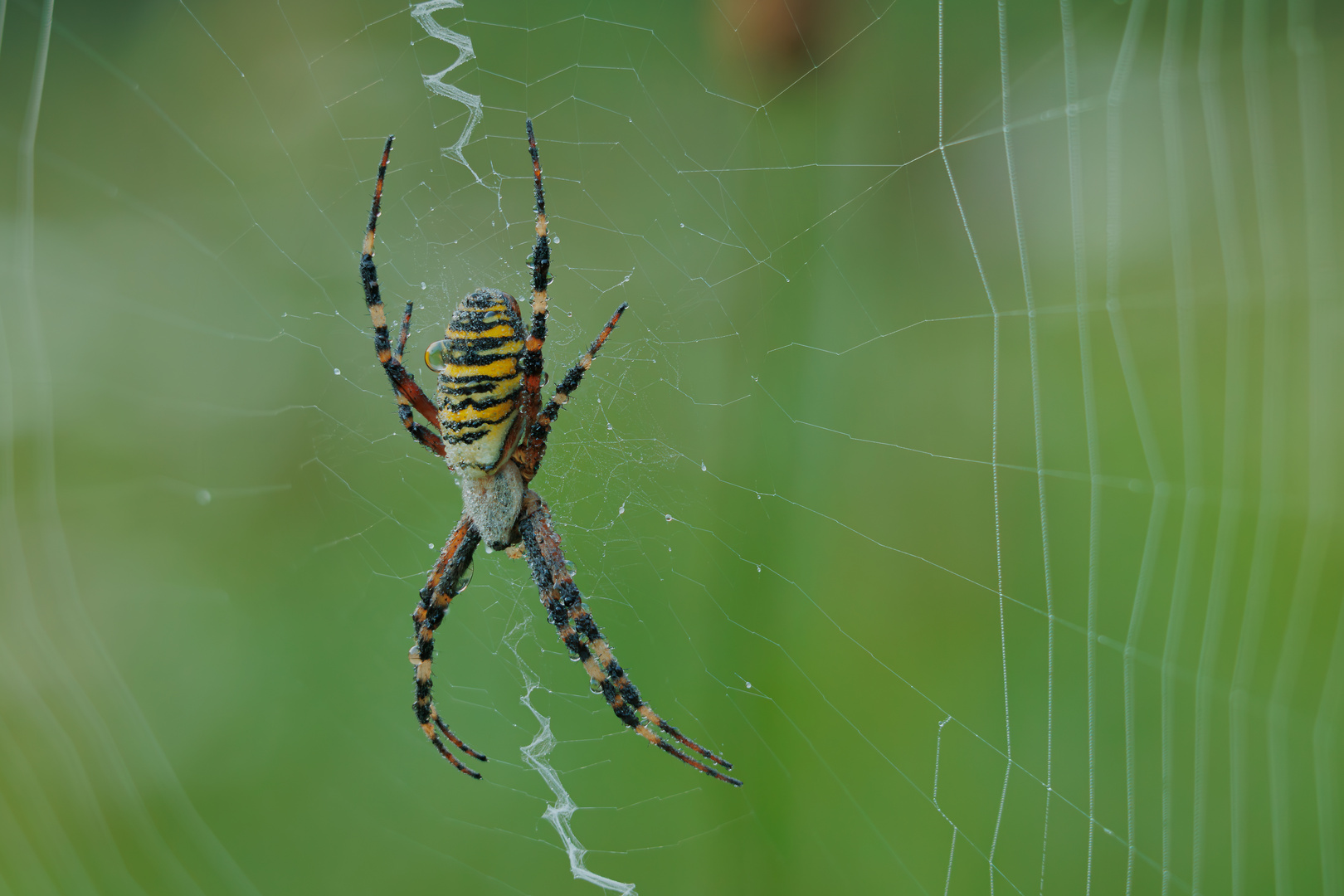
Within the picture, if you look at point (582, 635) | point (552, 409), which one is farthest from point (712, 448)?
point (582, 635)

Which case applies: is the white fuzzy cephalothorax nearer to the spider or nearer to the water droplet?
the spider

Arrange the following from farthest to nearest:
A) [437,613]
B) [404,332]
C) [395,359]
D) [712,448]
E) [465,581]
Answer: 1. [465,581]
2. [437,613]
3. [404,332]
4. [395,359]
5. [712,448]

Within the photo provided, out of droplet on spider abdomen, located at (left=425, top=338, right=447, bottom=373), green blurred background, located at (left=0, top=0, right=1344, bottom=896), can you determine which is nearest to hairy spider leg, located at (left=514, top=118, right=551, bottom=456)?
droplet on spider abdomen, located at (left=425, top=338, right=447, bottom=373)

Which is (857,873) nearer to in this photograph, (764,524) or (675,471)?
(764,524)

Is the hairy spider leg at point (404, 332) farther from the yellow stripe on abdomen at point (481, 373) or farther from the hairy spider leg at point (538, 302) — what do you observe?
the hairy spider leg at point (538, 302)

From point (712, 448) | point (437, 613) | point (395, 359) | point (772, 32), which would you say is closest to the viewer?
point (772, 32)

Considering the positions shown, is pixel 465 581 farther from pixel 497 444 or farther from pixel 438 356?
pixel 438 356

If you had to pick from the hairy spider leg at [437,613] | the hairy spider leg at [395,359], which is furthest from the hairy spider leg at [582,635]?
the hairy spider leg at [395,359]

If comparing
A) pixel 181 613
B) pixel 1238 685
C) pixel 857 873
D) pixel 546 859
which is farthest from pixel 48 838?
pixel 1238 685
